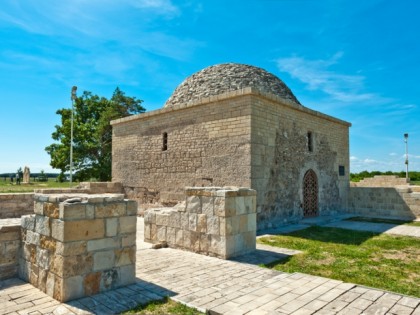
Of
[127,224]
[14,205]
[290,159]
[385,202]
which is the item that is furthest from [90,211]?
[385,202]

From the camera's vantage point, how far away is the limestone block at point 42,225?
163 inches

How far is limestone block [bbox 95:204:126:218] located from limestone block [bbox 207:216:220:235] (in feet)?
7.23

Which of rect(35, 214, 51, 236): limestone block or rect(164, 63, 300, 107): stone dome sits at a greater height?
rect(164, 63, 300, 107): stone dome

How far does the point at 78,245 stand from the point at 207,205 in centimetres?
288

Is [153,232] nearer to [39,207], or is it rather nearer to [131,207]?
[131,207]

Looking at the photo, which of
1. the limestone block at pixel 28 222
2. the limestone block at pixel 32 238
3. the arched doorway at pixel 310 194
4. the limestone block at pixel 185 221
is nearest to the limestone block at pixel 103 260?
the limestone block at pixel 32 238

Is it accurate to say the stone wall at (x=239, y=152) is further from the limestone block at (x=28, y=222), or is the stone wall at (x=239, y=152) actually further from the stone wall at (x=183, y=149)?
the limestone block at (x=28, y=222)

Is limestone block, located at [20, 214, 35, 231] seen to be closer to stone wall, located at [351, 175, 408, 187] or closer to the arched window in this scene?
the arched window

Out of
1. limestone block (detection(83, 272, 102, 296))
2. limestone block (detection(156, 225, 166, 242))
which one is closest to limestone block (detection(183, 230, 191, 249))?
limestone block (detection(156, 225, 166, 242))

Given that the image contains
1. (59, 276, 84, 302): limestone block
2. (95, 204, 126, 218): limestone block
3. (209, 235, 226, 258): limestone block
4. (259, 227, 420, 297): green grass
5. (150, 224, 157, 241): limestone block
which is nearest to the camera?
(59, 276, 84, 302): limestone block

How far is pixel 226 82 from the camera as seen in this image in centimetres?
1287

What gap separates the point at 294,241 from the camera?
7570 mm

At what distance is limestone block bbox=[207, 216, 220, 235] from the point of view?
6077 mm

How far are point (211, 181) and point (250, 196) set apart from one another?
3.50m
